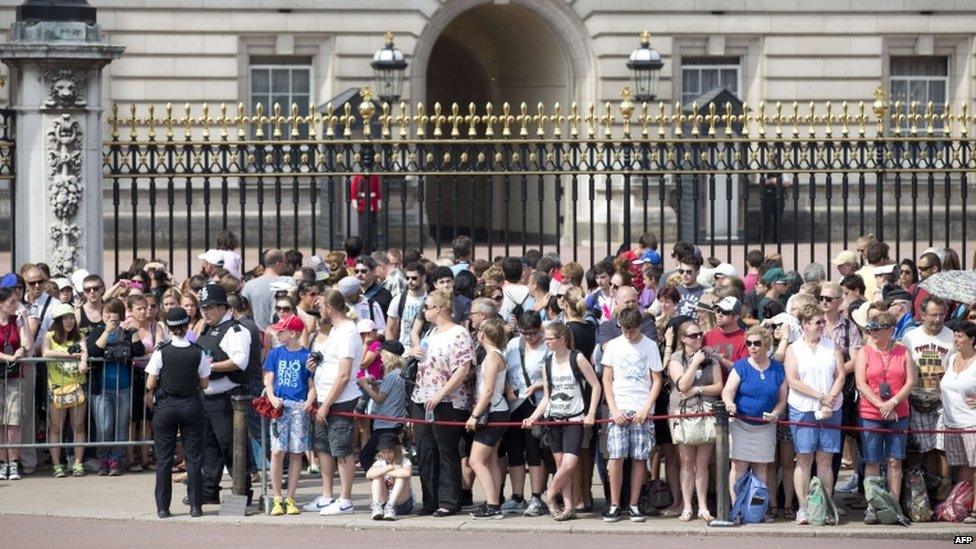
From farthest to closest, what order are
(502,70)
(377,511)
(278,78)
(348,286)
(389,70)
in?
(502,70) < (278,78) < (389,70) < (348,286) < (377,511)

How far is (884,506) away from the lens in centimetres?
1417

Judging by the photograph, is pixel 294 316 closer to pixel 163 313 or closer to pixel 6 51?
pixel 163 313

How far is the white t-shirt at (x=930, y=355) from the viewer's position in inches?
571

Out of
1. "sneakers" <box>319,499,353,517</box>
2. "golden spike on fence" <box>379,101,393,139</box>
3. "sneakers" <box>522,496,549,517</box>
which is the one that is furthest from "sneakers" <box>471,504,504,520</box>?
"golden spike on fence" <box>379,101,393,139</box>

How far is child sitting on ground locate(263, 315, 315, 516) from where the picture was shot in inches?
573

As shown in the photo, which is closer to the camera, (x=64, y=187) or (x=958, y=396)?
(x=958, y=396)

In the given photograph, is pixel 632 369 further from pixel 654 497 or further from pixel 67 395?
pixel 67 395

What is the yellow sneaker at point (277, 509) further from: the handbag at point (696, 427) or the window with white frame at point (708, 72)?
the window with white frame at point (708, 72)

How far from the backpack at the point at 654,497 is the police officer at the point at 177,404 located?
294 centimetres

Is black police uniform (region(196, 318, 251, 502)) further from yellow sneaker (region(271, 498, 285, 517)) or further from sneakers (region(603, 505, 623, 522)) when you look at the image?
sneakers (region(603, 505, 623, 522))

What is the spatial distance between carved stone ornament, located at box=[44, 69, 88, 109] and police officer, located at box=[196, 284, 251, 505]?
3.74m

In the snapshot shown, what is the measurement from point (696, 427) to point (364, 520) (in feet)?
7.32

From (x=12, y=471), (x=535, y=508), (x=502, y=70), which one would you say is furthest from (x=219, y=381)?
(x=502, y=70)

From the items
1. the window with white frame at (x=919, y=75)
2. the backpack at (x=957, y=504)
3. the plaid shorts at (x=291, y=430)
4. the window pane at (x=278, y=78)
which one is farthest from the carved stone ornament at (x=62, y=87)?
the window with white frame at (x=919, y=75)
